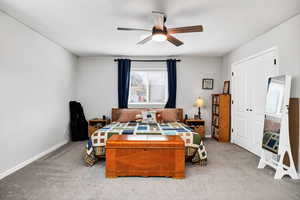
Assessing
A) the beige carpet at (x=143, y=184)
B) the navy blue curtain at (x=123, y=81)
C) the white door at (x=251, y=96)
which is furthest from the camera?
the navy blue curtain at (x=123, y=81)

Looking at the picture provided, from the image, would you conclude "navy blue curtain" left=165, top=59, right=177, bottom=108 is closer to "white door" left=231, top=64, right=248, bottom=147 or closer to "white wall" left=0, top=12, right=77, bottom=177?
"white door" left=231, top=64, right=248, bottom=147

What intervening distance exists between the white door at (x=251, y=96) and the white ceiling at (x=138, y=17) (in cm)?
56

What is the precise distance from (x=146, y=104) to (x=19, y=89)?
3.31 metres

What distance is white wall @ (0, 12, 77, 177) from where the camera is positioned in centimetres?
285

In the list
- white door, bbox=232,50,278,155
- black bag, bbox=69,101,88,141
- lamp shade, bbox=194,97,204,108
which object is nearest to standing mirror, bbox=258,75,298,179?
white door, bbox=232,50,278,155

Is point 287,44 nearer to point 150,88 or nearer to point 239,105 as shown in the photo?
point 239,105

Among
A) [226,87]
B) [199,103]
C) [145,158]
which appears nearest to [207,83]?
[226,87]

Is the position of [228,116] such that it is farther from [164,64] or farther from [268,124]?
[164,64]

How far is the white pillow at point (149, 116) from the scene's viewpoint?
4763 mm

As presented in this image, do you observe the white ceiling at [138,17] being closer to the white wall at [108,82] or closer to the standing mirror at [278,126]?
the standing mirror at [278,126]

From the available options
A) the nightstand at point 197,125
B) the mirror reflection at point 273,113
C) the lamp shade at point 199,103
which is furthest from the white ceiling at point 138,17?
the nightstand at point 197,125

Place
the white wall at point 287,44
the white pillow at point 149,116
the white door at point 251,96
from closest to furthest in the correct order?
the white wall at point 287,44, the white door at point 251,96, the white pillow at point 149,116

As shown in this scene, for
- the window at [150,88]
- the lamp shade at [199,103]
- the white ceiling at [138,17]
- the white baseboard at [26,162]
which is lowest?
the white baseboard at [26,162]

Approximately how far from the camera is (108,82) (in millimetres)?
5711
